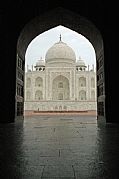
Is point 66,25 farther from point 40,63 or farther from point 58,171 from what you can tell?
point 40,63

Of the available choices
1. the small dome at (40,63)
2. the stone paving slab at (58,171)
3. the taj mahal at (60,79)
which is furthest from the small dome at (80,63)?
the stone paving slab at (58,171)

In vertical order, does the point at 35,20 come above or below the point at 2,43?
above

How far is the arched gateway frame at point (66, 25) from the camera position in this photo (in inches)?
349

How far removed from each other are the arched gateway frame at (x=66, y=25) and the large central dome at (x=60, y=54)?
33.0m

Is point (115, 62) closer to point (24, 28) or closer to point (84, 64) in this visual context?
point (24, 28)

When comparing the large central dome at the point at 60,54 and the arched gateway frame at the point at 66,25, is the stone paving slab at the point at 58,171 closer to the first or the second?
the arched gateway frame at the point at 66,25

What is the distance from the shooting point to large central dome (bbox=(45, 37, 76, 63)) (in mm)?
43531

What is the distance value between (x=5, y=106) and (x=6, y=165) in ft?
20.0

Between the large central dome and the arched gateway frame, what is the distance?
33.0 m

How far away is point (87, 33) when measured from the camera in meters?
10.1

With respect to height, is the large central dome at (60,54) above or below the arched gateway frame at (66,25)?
above

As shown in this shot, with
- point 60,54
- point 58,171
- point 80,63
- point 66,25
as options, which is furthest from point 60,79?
point 58,171

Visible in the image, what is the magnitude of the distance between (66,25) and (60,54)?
33355 millimetres

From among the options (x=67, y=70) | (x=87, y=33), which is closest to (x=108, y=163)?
(x=87, y=33)
